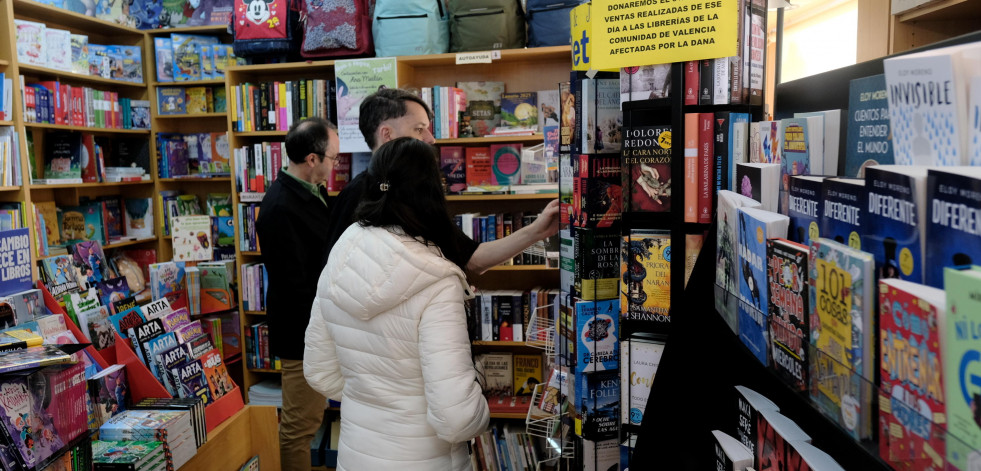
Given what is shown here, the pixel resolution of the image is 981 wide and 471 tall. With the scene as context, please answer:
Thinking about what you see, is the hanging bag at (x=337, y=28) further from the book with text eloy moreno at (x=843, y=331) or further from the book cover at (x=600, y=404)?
the book with text eloy moreno at (x=843, y=331)

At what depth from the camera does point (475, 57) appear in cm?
359

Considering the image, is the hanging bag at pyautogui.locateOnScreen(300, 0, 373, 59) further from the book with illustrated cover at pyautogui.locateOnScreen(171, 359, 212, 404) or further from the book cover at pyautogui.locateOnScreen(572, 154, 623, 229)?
the book cover at pyautogui.locateOnScreen(572, 154, 623, 229)

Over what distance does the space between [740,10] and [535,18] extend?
234 cm

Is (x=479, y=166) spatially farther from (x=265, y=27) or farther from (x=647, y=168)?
(x=647, y=168)

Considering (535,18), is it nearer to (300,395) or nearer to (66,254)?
(300,395)

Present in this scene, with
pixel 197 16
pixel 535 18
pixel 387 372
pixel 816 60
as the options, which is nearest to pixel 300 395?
pixel 387 372

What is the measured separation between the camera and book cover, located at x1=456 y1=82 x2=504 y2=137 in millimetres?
3791

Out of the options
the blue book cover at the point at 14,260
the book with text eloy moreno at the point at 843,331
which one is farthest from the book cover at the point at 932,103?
the blue book cover at the point at 14,260

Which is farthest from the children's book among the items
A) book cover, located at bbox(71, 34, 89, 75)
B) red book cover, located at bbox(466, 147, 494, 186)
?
red book cover, located at bbox(466, 147, 494, 186)

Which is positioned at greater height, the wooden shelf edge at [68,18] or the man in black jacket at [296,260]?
the wooden shelf edge at [68,18]

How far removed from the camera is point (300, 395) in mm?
3086

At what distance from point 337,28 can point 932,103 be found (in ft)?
11.5

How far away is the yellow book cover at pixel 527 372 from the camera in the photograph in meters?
3.83

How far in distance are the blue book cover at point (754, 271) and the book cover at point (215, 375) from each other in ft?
6.52
